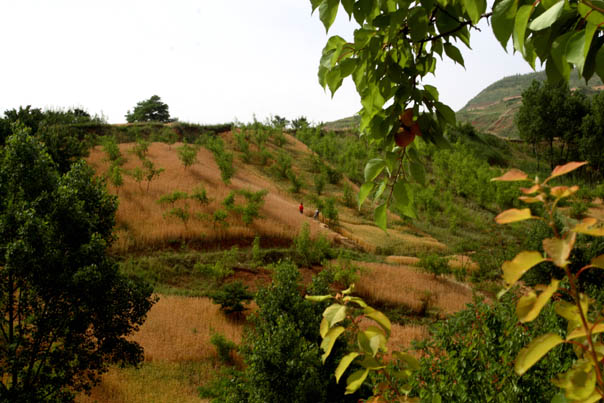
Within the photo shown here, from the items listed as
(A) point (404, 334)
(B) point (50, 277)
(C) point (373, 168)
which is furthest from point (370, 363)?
(A) point (404, 334)

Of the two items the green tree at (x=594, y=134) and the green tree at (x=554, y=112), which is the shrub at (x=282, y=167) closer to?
the green tree at (x=554, y=112)

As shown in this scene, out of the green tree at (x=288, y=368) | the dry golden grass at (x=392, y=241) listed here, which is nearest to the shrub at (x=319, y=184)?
the dry golden grass at (x=392, y=241)

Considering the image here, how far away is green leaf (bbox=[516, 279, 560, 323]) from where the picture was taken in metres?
0.50

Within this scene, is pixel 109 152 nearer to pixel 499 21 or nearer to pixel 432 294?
pixel 432 294

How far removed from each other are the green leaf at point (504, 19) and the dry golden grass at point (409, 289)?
1153cm

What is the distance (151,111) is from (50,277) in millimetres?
38132

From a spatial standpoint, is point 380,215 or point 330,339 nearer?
point 330,339

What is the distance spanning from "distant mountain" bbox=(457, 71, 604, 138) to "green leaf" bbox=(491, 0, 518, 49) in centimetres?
4507

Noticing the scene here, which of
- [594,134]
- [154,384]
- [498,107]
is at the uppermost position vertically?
[498,107]

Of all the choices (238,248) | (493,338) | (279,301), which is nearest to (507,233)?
(238,248)

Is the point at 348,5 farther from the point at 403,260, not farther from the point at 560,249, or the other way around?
the point at 403,260

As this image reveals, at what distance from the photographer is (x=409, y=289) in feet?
39.9

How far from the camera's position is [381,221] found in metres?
1.04

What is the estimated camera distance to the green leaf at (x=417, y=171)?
1.06 meters
